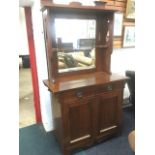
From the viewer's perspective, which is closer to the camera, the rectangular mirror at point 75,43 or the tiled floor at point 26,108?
the rectangular mirror at point 75,43

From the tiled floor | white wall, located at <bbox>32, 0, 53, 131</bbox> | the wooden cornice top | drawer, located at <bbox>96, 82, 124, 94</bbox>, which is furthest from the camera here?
the tiled floor

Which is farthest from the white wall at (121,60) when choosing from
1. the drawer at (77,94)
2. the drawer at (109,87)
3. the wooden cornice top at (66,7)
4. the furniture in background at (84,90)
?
the drawer at (77,94)

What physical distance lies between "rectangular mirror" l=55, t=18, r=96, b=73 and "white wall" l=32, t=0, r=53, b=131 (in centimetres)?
28

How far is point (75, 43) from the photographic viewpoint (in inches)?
79.4

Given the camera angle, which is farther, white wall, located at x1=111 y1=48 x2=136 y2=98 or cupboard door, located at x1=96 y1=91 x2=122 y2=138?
white wall, located at x1=111 y1=48 x2=136 y2=98

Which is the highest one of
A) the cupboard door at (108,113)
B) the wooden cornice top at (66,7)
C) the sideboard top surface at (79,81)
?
the wooden cornice top at (66,7)

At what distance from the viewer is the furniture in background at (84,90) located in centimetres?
171

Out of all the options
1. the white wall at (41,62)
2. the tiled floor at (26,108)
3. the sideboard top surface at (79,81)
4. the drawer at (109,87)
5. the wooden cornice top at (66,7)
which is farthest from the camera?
the tiled floor at (26,108)

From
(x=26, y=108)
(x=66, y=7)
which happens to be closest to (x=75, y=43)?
(x=66, y=7)

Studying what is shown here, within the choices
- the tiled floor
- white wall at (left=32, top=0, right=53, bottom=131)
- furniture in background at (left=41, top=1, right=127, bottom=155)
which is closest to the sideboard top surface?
furniture in background at (left=41, top=1, right=127, bottom=155)

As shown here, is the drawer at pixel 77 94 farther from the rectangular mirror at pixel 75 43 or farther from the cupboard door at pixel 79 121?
the rectangular mirror at pixel 75 43

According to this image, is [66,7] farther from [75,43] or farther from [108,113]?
[108,113]

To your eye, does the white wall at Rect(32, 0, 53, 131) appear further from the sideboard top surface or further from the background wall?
→ the background wall

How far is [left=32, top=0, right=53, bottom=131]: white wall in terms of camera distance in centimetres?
202
